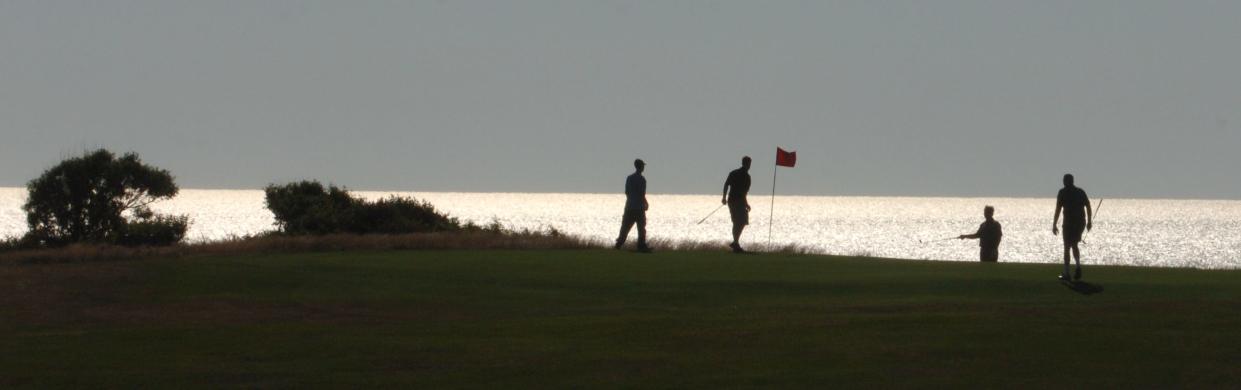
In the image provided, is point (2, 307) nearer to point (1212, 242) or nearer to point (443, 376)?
point (443, 376)

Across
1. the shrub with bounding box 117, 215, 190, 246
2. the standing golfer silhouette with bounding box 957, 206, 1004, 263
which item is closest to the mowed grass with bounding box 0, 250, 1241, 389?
the standing golfer silhouette with bounding box 957, 206, 1004, 263

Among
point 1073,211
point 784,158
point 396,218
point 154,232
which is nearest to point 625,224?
point 784,158

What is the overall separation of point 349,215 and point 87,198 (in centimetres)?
1385

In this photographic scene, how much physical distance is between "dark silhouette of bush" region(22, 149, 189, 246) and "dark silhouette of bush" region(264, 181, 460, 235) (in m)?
6.76

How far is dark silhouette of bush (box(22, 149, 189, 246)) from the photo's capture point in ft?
154

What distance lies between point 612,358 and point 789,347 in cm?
172

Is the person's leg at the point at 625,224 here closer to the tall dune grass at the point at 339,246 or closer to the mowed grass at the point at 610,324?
the tall dune grass at the point at 339,246

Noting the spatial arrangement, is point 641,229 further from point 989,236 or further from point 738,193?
point 989,236

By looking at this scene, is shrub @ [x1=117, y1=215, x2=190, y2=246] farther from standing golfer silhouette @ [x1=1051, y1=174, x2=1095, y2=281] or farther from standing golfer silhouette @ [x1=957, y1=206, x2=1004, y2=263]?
standing golfer silhouette @ [x1=1051, y1=174, x2=1095, y2=281]

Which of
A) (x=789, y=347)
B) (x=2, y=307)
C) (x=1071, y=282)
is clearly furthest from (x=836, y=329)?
(x=2, y=307)

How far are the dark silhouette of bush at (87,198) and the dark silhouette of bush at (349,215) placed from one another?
22.2 feet

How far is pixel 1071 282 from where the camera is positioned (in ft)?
68.1

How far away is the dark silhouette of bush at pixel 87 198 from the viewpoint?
154ft

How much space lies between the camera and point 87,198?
47625mm
